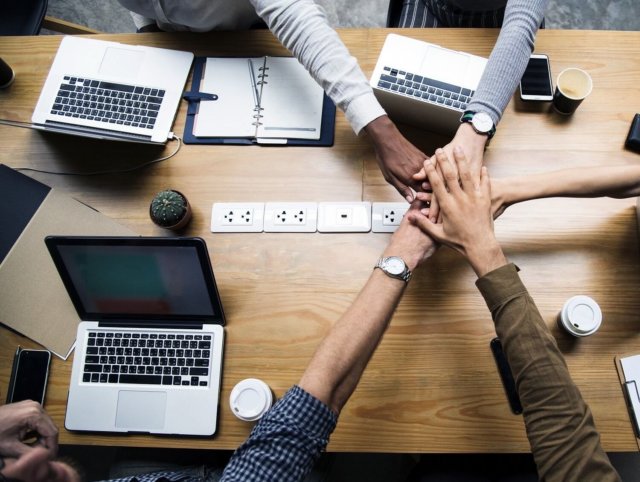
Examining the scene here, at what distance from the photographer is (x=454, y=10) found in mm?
1526

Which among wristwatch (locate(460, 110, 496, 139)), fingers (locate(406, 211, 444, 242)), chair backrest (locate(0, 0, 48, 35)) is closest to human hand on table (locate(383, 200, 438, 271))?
fingers (locate(406, 211, 444, 242))

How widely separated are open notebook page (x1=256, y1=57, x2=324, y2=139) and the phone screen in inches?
19.4

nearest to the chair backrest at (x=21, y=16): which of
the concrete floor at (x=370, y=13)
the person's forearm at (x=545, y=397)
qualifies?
the concrete floor at (x=370, y=13)

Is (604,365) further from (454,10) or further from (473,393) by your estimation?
(454,10)

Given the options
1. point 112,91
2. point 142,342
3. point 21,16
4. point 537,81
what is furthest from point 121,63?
point 537,81

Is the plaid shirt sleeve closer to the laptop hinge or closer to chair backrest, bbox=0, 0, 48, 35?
the laptop hinge

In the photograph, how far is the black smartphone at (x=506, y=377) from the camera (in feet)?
3.46

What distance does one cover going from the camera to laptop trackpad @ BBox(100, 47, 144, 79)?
1290 millimetres

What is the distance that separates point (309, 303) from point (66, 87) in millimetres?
794

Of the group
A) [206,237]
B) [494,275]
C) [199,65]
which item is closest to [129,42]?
[199,65]

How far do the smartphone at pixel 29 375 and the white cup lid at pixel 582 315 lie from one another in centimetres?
111

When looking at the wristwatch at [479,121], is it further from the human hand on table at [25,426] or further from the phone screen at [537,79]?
the human hand on table at [25,426]

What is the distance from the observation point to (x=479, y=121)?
114 cm

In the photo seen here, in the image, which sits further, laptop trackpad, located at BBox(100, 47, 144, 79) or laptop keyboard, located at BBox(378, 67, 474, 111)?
laptop trackpad, located at BBox(100, 47, 144, 79)
